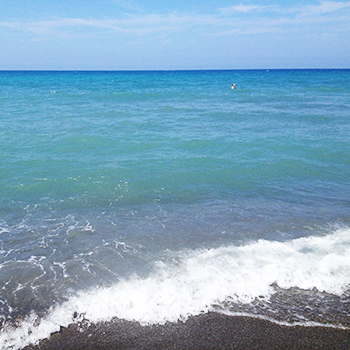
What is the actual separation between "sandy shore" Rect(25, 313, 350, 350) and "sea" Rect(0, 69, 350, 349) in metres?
0.26

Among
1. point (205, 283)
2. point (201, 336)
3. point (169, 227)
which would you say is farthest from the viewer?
point (169, 227)

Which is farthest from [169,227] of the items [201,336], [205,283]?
[201,336]

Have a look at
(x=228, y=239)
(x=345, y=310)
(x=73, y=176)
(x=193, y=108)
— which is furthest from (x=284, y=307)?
(x=193, y=108)

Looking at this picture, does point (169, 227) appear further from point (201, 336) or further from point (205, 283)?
point (201, 336)

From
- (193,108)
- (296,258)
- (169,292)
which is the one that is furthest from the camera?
(193,108)

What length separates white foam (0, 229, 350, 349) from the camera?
6.58 meters

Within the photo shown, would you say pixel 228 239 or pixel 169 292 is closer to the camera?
pixel 169 292

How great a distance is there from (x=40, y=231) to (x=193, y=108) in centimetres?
2420

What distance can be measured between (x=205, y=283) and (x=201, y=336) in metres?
1.62

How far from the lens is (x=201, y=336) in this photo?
607 centimetres

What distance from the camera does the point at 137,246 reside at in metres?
9.31

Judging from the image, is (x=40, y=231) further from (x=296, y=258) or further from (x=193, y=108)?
(x=193, y=108)

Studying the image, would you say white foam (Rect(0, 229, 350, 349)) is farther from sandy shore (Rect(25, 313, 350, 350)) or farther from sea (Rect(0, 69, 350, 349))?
sandy shore (Rect(25, 313, 350, 350))

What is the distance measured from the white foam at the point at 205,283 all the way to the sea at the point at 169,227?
0.11 feet
